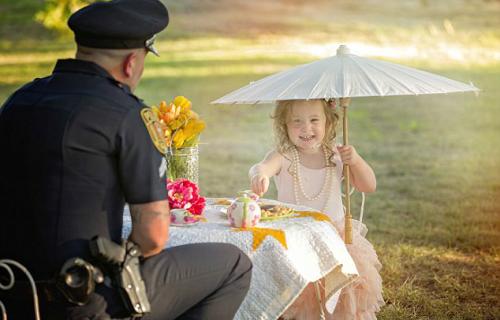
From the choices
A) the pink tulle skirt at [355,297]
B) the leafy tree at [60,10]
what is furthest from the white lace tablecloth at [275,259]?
the leafy tree at [60,10]

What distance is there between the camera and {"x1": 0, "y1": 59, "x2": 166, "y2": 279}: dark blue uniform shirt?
107 inches

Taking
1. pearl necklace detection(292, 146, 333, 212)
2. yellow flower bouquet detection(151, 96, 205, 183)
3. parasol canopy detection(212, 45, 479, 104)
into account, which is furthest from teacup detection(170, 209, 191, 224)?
pearl necklace detection(292, 146, 333, 212)

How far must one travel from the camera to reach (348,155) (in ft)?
13.5

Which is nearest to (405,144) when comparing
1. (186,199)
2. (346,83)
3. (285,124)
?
(285,124)

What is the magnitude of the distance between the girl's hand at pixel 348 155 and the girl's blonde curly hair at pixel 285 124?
0.18 metres

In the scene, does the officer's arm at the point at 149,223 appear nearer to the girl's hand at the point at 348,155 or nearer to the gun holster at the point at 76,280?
the gun holster at the point at 76,280

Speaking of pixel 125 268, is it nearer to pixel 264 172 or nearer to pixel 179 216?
pixel 179 216

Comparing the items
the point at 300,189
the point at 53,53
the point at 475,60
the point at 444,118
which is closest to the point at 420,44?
the point at 475,60

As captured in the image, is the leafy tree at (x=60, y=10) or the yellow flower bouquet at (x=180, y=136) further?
the leafy tree at (x=60, y=10)

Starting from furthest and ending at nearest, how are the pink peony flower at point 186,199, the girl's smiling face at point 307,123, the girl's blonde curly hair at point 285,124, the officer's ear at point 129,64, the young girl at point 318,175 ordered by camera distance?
the girl's blonde curly hair at point 285,124, the girl's smiling face at point 307,123, the young girl at point 318,175, the pink peony flower at point 186,199, the officer's ear at point 129,64

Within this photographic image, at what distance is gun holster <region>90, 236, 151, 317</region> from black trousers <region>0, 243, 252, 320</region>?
0.05 meters

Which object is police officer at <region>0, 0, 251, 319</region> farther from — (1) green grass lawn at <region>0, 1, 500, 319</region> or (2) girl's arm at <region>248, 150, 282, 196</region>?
(2) girl's arm at <region>248, 150, 282, 196</region>

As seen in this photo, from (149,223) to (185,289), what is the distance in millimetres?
285

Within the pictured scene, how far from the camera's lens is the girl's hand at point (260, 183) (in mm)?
4117
